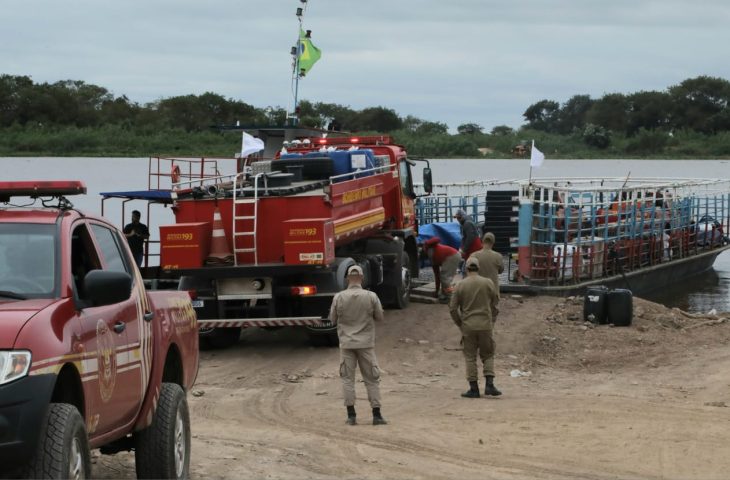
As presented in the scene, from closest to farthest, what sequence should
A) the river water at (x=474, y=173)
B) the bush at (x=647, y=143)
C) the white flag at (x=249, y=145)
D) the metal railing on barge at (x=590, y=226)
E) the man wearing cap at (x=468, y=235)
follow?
1. the white flag at (x=249, y=145)
2. the man wearing cap at (x=468, y=235)
3. the metal railing on barge at (x=590, y=226)
4. the river water at (x=474, y=173)
5. the bush at (x=647, y=143)

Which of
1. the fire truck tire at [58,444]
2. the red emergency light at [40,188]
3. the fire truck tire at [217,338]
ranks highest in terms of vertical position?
the red emergency light at [40,188]

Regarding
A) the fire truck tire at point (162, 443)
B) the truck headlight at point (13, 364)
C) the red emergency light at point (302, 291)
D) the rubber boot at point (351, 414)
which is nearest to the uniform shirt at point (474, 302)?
the rubber boot at point (351, 414)

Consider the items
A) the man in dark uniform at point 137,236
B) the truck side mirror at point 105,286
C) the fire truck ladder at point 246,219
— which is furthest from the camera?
the man in dark uniform at point 137,236

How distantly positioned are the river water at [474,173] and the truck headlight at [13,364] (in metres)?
23.4

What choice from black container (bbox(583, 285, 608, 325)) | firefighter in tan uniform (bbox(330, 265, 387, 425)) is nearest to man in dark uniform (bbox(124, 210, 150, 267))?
black container (bbox(583, 285, 608, 325))

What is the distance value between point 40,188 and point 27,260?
28.4 inches

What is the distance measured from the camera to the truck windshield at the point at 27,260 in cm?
670

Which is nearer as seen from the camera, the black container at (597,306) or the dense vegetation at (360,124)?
the black container at (597,306)

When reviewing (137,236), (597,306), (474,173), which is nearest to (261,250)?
(597,306)

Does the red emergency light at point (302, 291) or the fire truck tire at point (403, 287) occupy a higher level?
the red emergency light at point (302, 291)

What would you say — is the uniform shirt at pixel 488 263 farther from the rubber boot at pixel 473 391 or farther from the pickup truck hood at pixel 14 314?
the pickup truck hood at pixel 14 314

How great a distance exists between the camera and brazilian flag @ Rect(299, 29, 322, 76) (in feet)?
81.8

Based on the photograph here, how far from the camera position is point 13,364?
234 inches

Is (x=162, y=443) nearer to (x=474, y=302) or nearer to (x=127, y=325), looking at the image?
(x=127, y=325)
